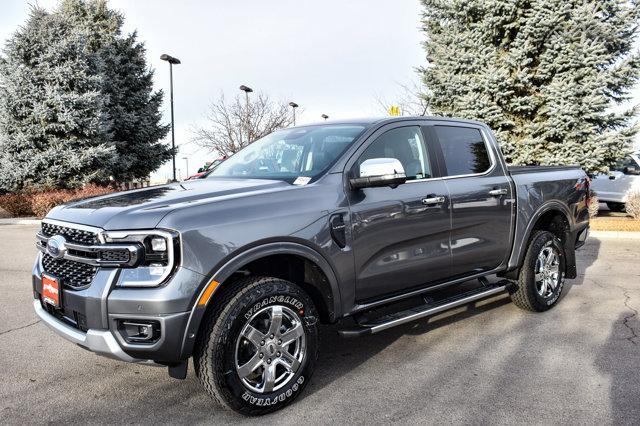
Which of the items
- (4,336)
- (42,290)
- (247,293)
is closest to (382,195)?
(247,293)

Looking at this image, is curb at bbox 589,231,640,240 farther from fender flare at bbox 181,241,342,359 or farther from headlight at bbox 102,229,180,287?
headlight at bbox 102,229,180,287

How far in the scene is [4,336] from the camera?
4.74m

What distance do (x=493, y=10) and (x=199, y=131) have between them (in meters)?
24.4

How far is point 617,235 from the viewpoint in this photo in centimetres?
1116

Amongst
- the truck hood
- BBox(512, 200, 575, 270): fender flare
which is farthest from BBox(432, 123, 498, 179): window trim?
the truck hood

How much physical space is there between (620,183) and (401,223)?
14867 millimetres

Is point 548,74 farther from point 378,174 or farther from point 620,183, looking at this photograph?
point 378,174

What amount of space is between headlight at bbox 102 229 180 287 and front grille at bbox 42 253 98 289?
0.88 ft

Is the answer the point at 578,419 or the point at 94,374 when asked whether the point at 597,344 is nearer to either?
the point at 578,419

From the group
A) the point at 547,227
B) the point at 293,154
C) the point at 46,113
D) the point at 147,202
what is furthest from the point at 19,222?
the point at 547,227

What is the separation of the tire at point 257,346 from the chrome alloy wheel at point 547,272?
293 centimetres

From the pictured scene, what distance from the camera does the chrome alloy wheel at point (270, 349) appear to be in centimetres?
316

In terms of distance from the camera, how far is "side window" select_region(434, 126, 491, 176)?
462 centimetres

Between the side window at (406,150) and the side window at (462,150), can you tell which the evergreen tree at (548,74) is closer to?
the side window at (462,150)
